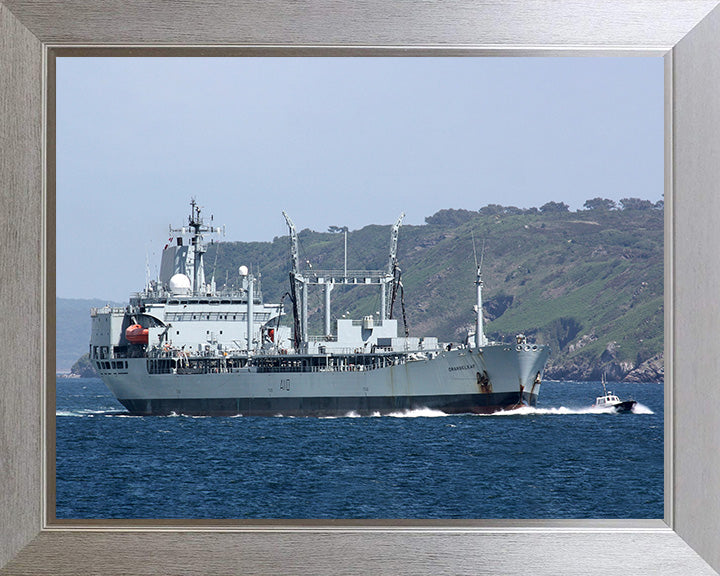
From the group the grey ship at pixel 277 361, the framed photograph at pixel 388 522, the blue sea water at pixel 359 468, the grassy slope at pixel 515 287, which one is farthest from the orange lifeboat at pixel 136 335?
the framed photograph at pixel 388 522

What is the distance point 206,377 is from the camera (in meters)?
23.0

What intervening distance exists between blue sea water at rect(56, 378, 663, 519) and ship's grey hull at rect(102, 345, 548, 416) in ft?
1.10

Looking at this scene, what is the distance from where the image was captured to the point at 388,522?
3408mm

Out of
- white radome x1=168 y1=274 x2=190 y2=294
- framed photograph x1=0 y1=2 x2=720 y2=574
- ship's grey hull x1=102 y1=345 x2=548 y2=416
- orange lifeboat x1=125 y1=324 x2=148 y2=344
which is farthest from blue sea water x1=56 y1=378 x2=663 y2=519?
framed photograph x1=0 y1=2 x2=720 y2=574

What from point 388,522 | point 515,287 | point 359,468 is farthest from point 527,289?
point 388,522

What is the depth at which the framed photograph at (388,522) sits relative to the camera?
3.40 metres

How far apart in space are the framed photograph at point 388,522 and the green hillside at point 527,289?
30542mm

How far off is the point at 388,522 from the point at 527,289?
129 ft

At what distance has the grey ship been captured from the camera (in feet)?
71.6

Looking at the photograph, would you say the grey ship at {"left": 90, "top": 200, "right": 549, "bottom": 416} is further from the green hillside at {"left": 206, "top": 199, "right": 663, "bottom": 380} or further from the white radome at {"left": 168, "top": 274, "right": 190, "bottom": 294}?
the green hillside at {"left": 206, "top": 199, "right": 663, "bottom": 380}

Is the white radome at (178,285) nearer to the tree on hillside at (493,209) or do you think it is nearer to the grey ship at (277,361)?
the grey ship at (277,361)

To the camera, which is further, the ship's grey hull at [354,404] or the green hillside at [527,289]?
the green hillside at [527,289]

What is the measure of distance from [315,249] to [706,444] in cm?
3751

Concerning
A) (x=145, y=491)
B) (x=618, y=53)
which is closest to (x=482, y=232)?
(x=145, y=491)
